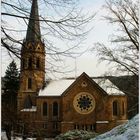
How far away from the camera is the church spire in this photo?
10.2ft

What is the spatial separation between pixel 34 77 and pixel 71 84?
17.0 metres

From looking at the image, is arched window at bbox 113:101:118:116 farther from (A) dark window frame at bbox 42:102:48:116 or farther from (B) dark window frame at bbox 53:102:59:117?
(A) dark window frame at bbox 42:102:48:116

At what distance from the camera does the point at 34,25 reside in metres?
3.17

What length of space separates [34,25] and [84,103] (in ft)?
57.2

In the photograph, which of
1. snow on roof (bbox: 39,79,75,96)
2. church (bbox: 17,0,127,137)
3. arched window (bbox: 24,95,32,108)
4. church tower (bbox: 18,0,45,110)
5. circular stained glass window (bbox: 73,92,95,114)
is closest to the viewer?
church tower (bbox: 18,0,45,110)

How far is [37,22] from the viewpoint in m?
3.16

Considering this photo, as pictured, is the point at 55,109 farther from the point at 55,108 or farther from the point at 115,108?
the point at 115,108

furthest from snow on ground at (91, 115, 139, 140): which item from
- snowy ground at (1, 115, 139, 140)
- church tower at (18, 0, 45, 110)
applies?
church tower at (18, 0, 45, 110)

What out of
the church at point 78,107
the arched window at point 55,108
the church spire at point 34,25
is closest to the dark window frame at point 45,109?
the church at point 78,107

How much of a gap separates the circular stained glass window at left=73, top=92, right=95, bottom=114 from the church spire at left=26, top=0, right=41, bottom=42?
17.4 meters

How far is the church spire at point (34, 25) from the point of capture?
310 centimetres

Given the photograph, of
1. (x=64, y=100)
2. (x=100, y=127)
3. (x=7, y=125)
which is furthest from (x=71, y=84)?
(x=7, y=125)

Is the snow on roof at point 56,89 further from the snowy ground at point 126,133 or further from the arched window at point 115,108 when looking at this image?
the snowy ground at point 126,133

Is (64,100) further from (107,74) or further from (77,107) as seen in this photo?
(107,74)
